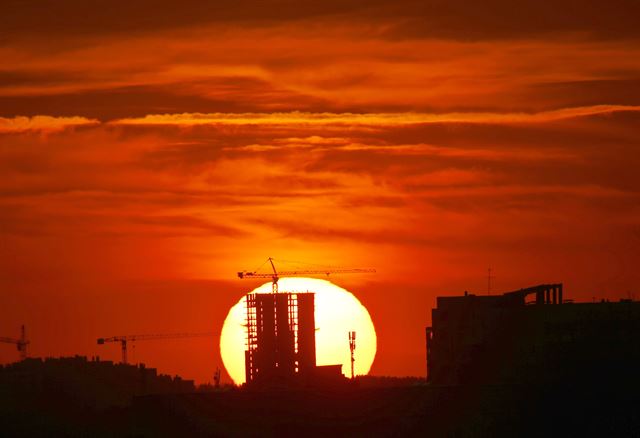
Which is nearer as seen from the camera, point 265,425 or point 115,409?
point 265,425

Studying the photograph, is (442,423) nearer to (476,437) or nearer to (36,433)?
(476,437)

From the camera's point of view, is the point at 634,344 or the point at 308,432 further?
the point at 634,344

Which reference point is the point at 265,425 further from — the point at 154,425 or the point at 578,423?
the point at 578,423

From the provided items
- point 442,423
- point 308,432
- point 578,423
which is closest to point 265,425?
point 308,432

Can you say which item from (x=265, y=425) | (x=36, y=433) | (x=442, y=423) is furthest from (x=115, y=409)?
(x=442, y=423)

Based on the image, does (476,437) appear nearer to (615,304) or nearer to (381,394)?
(381,394)

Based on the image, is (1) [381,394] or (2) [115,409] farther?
(2) [115,409]
